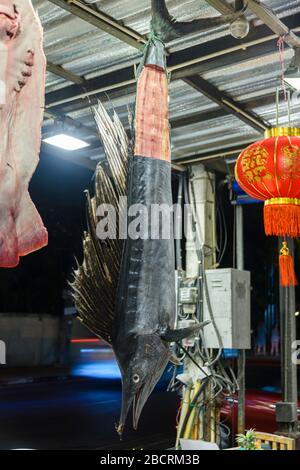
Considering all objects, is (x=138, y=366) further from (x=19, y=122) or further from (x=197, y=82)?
(x=197, y=82)

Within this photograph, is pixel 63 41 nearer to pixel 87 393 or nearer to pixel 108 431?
pixel 108 431

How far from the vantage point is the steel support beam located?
4.57 m

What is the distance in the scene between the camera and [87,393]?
57.8ft

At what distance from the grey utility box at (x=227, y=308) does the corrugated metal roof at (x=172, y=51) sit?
5.03 feet

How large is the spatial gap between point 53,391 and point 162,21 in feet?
54.1

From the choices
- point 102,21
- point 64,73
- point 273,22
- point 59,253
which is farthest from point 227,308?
point 59,253

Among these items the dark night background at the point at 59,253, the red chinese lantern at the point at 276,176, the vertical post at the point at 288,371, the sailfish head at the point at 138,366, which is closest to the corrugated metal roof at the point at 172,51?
the red chinese lantern at the point at 276,176

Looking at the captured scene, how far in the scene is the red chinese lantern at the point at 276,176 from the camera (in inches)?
148

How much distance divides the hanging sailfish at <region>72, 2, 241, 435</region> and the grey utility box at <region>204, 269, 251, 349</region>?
141 inches

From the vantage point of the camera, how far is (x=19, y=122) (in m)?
1.98

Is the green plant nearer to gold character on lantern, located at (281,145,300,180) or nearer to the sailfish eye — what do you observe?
the sailfish eye

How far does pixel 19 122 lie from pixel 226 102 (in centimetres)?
326

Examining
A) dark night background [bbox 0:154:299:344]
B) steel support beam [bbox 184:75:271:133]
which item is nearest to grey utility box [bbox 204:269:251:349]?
steel support beam [bbox 184:75:271:133]
